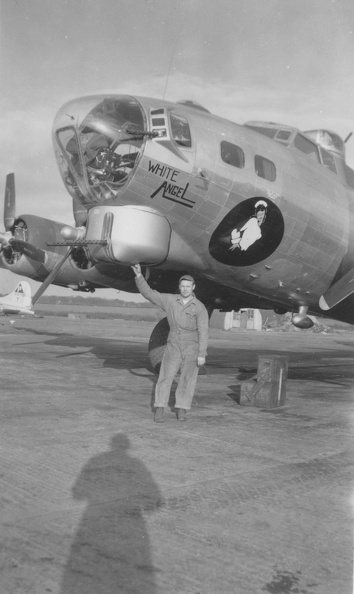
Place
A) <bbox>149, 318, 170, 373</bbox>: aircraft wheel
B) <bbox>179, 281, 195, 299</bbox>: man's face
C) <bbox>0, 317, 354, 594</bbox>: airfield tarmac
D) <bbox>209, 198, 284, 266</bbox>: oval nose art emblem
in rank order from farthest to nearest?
<bbox>149, 318, 170, 373</bbox>: aircraft wheel, <bbox>209, 198, 284, 266</bbox>: oval nose art emblem, <bbox>179, 281, 195, 299</bbox>: man's face, <bbox>0, 317, 354, 594</bbox>: airfield tarmac

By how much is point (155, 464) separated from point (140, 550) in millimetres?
2077

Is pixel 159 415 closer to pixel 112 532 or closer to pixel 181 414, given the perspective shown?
pixel 181 414

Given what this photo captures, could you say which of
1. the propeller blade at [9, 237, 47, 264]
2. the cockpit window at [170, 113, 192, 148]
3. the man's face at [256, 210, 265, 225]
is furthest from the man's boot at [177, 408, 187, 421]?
the propeller blade at [9, 237, 47, 264]

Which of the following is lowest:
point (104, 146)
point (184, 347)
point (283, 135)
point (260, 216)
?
point (184, 347)

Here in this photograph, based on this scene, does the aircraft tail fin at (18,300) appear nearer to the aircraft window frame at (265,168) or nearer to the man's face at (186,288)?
the aircraft window frame at (265,168)

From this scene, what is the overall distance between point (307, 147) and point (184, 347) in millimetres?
6121

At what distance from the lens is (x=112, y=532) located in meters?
3.90

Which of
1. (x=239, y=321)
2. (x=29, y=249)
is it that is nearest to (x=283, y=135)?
(x=29, y=249)

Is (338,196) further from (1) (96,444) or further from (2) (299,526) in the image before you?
(2) (299,526)

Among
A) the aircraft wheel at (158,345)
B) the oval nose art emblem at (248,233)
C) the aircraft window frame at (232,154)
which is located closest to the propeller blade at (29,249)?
the aircraft wheel at (158,345)

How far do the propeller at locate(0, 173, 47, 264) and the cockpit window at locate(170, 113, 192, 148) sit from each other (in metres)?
7.71

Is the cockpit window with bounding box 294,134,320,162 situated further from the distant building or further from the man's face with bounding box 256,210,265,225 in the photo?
the distant building

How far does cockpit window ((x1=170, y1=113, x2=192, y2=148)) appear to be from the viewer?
944 centimetres

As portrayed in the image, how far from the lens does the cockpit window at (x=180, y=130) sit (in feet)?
31.0
